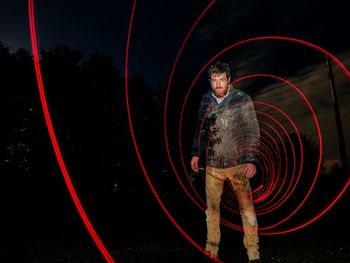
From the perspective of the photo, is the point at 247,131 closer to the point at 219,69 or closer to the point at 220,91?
the point at 220,91

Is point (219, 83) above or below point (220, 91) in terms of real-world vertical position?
above

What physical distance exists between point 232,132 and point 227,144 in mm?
226

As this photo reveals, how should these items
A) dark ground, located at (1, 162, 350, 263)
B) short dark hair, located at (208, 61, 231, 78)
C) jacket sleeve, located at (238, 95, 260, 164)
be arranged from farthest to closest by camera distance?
1. dark ground, located at (1, 162, 350, 263)
2. short dark hair, located at (208, 61, 231, 78)
3. jacket sleeve, located at (238, 95, 260, 164)

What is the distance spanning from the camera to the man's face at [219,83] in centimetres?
654

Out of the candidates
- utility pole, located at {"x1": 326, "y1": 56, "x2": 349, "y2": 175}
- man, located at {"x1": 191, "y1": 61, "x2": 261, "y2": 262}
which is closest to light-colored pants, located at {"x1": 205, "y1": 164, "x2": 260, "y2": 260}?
man, located at {"x1": 191, "y1": 61, "x2": 261, "y2": 262}

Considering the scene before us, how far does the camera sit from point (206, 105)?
6918mm

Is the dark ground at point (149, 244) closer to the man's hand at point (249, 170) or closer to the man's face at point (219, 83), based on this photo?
the man's hand at point (249, 170)

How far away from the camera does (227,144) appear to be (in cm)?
654

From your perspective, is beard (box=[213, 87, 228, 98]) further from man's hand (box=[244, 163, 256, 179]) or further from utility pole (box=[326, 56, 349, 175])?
utility pole (box=[326, 56, 349, 175])

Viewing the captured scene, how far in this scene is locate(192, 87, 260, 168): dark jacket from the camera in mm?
6480

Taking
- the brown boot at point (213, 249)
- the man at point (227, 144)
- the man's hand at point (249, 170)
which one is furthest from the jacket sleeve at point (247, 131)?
the brown boot at point (213, 249)

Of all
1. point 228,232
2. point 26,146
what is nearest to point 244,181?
point 228,232

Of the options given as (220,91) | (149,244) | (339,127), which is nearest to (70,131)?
(339,127)

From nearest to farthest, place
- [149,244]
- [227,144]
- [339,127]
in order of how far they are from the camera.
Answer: [227,144], [149,244], [339,127]
